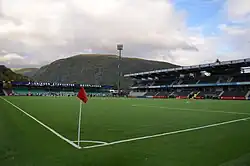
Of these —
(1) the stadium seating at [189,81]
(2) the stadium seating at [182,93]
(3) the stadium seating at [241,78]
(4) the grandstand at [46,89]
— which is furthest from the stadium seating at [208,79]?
(4) the grandstand at [46,89]

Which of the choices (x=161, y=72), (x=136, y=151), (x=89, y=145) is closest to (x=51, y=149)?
(x=89, y=145)

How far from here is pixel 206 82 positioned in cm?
7981

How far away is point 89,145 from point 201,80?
79.3 metres

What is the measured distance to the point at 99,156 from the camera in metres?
6.11

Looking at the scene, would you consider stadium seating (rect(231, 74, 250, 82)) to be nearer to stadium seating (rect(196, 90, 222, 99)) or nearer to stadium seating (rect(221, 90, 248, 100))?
stadium seating (rect(221, 90, 248, 100))

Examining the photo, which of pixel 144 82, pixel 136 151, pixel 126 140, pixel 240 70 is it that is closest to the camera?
pixel 136 151

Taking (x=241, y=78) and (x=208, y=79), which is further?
(x=208, y=79)

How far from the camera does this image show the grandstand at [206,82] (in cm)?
6856

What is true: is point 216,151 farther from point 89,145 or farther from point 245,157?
point 89,145

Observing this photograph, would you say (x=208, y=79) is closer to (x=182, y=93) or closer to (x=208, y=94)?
(x=208, y=94)

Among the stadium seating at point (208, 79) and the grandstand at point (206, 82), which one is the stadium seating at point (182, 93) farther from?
the stadium seating at point (208, 79)

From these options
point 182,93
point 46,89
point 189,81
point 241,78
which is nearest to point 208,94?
point 182,93

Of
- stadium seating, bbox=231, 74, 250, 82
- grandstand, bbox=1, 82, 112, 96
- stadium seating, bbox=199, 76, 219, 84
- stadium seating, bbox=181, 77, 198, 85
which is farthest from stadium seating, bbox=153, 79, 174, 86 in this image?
stadium seating, bbox=231, 74, 250, 82

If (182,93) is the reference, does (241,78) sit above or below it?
above
